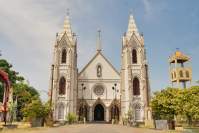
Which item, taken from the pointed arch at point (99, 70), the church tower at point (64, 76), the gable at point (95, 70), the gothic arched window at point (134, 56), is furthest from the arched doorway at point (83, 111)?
the gothic arched window at point (134, 56)

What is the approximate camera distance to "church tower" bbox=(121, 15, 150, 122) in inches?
2312

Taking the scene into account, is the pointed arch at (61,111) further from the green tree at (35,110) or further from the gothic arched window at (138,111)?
the green tree at (35,110)

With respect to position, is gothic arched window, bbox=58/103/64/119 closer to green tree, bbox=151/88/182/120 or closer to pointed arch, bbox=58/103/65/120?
pointed arch, bbox=58/103/65/120

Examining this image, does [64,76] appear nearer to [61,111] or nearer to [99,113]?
[61,111]

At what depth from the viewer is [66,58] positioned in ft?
206

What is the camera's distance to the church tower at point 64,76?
192 feet

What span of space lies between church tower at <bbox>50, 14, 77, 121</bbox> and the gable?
8.59 feet

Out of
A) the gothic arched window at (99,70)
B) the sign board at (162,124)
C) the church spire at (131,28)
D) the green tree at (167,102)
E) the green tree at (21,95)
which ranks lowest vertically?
the sign board at (162,124)

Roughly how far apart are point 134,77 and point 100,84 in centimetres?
767

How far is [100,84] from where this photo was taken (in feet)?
203

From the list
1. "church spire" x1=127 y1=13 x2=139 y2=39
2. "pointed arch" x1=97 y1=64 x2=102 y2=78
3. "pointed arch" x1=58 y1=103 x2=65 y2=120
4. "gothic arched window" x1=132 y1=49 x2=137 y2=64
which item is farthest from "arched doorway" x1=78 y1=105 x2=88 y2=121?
"church spire" x1=127 y1=13 x2=139 y2=39

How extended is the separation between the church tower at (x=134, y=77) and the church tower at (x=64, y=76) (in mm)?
10959

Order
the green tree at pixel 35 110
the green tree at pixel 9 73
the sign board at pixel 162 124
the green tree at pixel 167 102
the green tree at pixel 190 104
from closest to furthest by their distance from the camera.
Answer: the green tree at pixel 190 104 < the green tree at pixel 167 102 < the sign board at pixel 162 124 < the green tree at pixel 35 110 < the green tree at pixel 9 73

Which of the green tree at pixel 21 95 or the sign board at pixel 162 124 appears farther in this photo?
the green tree at pixel 21 95
